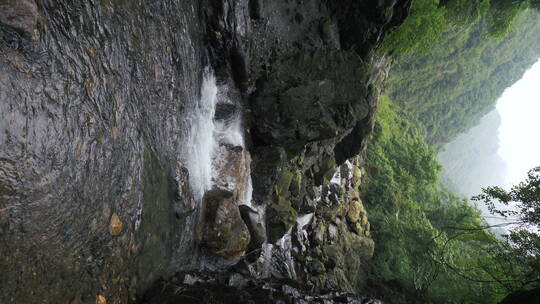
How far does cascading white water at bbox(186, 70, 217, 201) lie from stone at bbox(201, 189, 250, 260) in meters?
0.29

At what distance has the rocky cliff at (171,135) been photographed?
279 centimetres

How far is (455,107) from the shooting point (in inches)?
1308

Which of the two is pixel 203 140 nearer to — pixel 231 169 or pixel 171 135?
pixel 231 169

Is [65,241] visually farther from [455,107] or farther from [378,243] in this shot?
[455,107]

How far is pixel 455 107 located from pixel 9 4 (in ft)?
124

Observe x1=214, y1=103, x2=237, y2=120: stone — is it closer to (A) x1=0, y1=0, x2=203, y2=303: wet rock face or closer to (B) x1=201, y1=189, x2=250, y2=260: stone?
(B) x1=201, y1=189, x2=250, y2=260: stone

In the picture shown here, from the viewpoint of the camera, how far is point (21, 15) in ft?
8.75

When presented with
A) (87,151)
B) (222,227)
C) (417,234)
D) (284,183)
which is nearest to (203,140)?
(222,227)

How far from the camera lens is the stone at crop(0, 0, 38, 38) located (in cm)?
258

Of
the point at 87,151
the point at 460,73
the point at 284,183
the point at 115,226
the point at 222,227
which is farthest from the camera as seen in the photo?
the point at 460,73

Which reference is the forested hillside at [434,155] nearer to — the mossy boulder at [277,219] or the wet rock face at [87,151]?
the mossy boulder at [277,219]

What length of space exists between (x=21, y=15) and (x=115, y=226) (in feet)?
7.56

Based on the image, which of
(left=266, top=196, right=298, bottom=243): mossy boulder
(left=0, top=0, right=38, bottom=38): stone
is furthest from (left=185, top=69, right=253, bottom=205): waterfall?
(left=0, top=0, right=38, bottom=38): stone

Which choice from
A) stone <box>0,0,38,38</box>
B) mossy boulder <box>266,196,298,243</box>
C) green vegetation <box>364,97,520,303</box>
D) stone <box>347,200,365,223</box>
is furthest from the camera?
stone <box>347,200,365,223</box>
